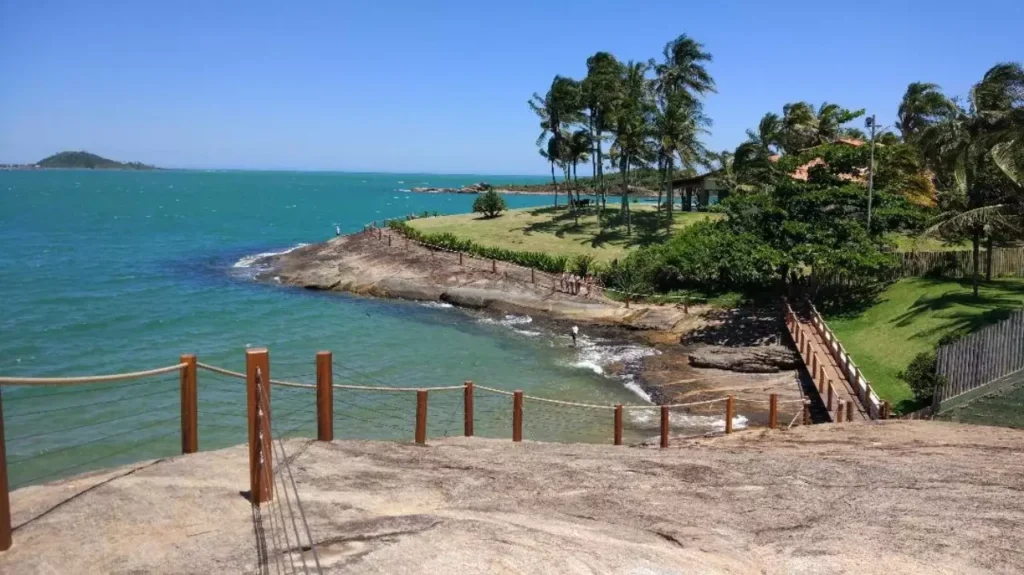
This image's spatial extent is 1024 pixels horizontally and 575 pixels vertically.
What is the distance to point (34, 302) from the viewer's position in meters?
39.2

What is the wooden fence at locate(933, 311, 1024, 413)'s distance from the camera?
16453 mm

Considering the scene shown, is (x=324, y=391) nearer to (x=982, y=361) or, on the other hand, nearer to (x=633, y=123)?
(x=982, y=361)

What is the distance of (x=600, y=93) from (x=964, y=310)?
3124 centimetres

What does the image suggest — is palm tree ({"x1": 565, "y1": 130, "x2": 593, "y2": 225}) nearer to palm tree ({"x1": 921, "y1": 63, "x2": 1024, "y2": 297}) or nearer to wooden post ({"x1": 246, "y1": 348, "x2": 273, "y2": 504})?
palm tree ({"x1": 921, "y1": 63, "x2": 1024, "y2": 297})

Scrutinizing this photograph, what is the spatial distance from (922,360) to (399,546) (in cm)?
1671

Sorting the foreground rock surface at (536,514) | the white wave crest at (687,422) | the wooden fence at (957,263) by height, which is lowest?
the white wave crest at (687,422)

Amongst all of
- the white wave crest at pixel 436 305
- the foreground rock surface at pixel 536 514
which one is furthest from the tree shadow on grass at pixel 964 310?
the white wave crest at pixel 436 305

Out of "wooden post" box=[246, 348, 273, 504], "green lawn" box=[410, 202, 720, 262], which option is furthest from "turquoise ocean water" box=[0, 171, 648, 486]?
"green lawn" box=[410, 202, 720, 262]

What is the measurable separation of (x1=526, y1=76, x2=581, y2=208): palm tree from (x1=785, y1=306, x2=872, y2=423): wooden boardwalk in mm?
29034

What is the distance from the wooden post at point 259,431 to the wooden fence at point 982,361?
14962 mm

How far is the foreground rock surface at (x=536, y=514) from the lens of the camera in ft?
21.8

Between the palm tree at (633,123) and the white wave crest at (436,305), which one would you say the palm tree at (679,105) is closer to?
the palm tree at (633,123)

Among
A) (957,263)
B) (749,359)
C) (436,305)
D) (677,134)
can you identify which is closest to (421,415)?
(749,359)

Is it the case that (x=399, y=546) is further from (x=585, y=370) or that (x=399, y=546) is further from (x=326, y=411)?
(x=585, y=370)
